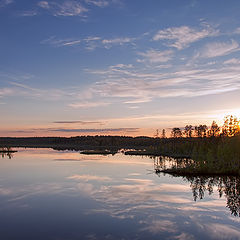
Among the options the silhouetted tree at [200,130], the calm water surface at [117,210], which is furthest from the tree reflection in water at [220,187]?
the silhouetted tree at [200,130]

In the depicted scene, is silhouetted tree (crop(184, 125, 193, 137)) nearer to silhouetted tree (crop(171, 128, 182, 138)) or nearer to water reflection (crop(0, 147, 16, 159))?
silhouetted tree (crop(171, 128, 182, 138))

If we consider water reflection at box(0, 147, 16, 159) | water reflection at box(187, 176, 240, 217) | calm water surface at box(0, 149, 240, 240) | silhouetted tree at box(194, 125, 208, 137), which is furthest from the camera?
silhouetted tree at box(194, 125, 208, 137)

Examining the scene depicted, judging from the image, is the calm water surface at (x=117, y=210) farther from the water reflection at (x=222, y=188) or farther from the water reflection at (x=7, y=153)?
the water reflection at (x=7, y=153)

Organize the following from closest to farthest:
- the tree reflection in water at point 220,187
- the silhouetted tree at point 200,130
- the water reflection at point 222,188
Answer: the water reflection at point 222,188, the tree reflection in water at point 220,187, the silhouetted tree at point 200,130

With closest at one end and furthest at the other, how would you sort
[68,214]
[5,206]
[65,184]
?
1. [68,214]
2. [5,206]
3. [65,184]

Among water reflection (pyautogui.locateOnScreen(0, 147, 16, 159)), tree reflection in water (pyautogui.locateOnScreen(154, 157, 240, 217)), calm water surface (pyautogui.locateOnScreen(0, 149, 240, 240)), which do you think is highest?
calm water surface (pyautogui.locateOnScreen(0, 149, 240, 240))

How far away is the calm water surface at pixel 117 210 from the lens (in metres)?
16.9

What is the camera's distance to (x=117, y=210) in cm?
2181

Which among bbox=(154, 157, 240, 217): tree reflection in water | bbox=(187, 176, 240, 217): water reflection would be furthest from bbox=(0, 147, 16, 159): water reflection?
bbox=(187, 176, 240, 217): water reflection

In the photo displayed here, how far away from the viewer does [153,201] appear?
998 inches

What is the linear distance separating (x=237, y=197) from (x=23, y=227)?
20.9 meters

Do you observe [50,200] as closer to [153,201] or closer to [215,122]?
[153,201]

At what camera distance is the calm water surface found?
16.9 meters

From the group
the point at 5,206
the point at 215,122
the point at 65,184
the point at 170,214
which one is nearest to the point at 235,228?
the point at 170,214
